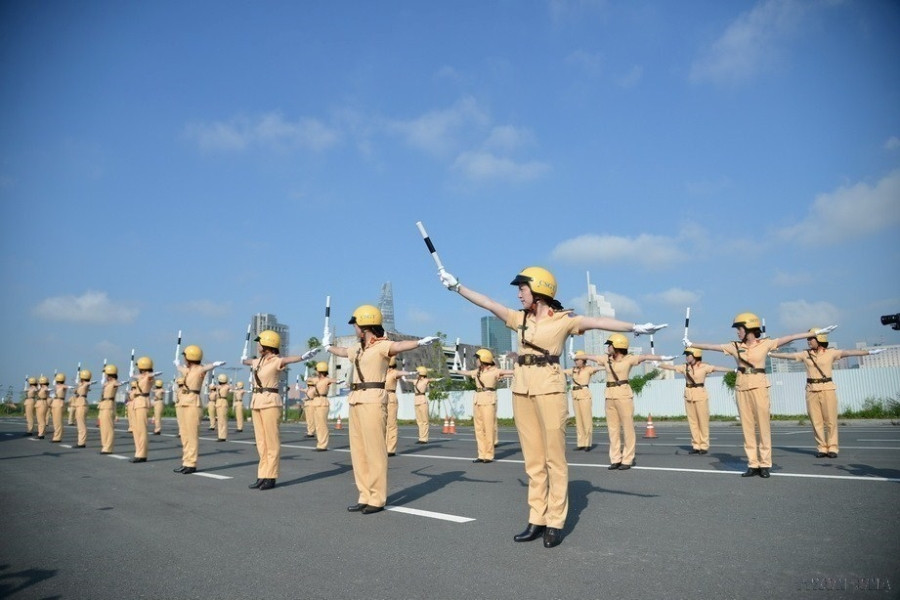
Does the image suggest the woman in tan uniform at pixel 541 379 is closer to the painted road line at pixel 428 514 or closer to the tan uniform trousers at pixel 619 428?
the painted road line at pixel 428 514

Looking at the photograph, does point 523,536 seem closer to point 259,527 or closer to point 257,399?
point 259,527

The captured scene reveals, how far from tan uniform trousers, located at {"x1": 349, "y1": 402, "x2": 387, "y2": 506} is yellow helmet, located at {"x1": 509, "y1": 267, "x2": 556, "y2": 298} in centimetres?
292

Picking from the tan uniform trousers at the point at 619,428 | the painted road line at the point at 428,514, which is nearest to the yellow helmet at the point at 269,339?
the painted road line at the point at 428,514

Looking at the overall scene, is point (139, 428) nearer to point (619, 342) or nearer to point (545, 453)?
point (619, 342)

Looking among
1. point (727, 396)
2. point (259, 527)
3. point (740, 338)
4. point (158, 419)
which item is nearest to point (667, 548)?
point (259, 527)

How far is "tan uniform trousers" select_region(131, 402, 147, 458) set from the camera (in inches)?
585

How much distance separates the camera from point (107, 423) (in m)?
17.8

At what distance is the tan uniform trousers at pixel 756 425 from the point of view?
9.52 meters

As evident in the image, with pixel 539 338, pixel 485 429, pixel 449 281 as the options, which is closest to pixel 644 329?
pixel 539 338

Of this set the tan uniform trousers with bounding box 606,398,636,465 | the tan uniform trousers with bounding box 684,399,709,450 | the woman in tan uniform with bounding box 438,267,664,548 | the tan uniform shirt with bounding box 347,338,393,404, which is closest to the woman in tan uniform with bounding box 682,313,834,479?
the tan uniform trousers with bounding box 606,398,636,465

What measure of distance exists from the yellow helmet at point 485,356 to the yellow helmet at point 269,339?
5449 millimetres

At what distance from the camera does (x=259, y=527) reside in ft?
22.3

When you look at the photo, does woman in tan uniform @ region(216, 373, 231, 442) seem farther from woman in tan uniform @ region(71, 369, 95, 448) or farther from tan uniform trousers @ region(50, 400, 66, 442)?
tan uniform trousers @ region(50, 400, 66, 442)

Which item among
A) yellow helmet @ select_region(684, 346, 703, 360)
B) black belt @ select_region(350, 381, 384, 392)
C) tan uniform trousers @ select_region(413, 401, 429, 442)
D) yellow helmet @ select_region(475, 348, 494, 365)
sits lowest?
tan uniform trousers @ select_region(413, 401, 429, 442)
